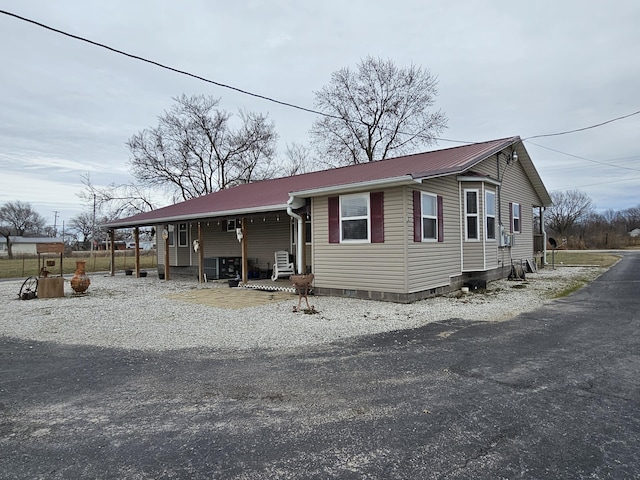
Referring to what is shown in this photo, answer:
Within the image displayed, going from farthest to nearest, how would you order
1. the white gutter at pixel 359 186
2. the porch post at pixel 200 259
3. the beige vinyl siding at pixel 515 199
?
the porch post at pixel 200 259, the beige vinyl siding at pixel 515 199, the white gutter at pixel 359 186

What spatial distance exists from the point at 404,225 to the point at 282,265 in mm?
6268

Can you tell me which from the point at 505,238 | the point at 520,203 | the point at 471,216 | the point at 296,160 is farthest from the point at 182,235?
the point at 296,160

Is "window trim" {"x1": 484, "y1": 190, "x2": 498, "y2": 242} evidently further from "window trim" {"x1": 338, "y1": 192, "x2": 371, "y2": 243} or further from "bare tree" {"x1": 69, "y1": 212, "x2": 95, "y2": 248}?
"bare tree" {"x1": 69, "y1": 212, "x2": 95, "y2": 248}

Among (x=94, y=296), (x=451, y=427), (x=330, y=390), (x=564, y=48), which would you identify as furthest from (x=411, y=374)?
(x=564, y=48)

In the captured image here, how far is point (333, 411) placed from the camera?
3.40m

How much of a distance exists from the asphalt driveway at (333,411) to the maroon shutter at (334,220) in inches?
176

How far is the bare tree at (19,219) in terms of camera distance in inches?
3059

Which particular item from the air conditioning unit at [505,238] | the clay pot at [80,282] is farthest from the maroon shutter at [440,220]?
the clay pot at [80,282]

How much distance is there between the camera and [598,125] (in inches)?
572

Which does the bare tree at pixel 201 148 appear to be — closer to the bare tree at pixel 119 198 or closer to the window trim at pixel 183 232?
the bare tree at pixel 119 198

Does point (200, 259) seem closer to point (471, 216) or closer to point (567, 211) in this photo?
point (471, 216)

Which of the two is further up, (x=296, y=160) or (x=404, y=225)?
(x=296, y=160)

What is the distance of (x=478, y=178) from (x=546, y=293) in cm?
350

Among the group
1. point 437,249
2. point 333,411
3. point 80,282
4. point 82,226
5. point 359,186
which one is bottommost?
point 333,411
